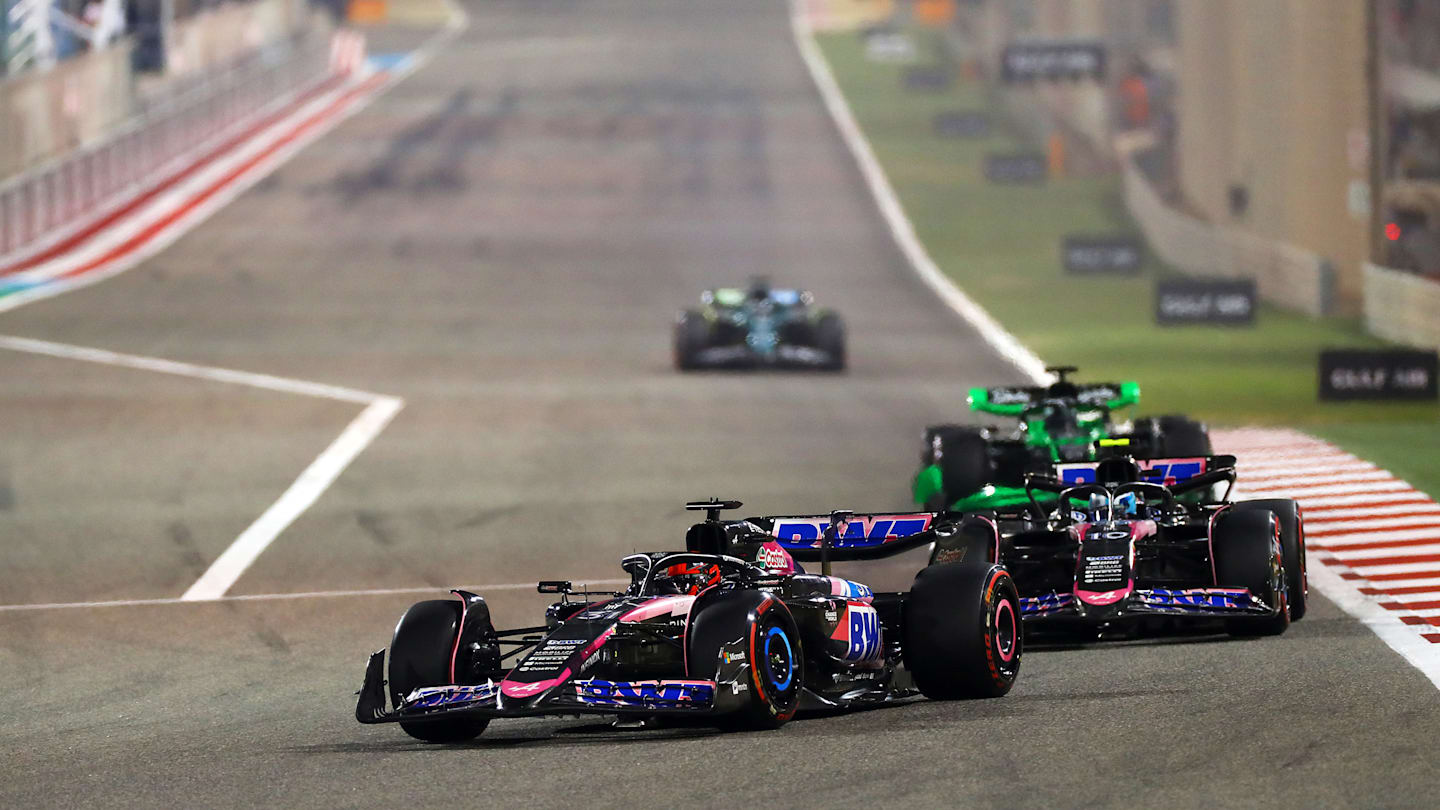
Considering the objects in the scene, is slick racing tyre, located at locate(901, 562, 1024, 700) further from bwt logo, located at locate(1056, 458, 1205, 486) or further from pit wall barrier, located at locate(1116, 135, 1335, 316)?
pit wall barrier, located at locate(1116, 135, 1335, 316)

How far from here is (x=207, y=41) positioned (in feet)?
280

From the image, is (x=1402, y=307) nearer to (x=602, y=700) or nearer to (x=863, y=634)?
(x=863, y=634)

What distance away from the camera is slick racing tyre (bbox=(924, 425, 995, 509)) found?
75.8 feet

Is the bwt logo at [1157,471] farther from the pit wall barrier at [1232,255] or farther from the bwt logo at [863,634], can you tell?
the pit wall barrier at [1232,255]

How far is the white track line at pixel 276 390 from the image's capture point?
912 inches

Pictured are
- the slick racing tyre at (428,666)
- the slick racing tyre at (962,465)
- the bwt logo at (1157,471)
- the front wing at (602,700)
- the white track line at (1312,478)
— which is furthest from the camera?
the white track line at (1312,478)

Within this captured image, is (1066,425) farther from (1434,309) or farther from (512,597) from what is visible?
(1434,309)

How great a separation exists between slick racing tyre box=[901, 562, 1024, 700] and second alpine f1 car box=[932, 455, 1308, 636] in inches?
72.6

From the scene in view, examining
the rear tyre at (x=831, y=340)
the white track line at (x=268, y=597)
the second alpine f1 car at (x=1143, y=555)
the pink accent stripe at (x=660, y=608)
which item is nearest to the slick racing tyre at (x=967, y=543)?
the second alpine f1 car at (x=1143, y=555)

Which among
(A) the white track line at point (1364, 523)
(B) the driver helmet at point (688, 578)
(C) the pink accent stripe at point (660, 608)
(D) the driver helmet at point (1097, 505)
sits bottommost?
(A) the white track line at point (1364, 523)

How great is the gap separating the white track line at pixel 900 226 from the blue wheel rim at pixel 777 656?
74.5 ft

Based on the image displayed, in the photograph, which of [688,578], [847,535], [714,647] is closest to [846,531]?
[847,535]

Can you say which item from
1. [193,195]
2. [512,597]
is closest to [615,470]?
[512,597]

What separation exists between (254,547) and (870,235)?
36578mm
